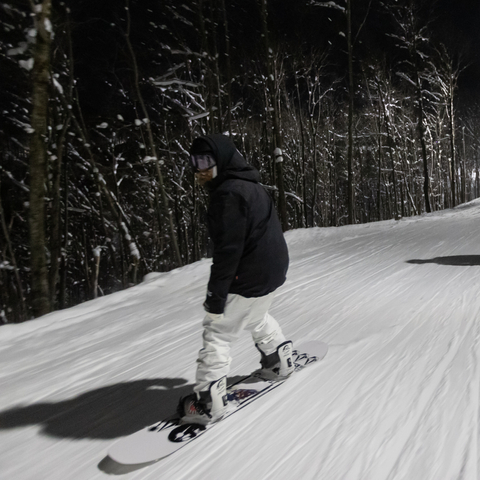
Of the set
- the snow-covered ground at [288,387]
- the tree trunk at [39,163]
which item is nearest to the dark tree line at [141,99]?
the tree trunk at [39,163]

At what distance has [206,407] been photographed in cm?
300

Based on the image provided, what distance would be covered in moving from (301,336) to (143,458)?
95.7 inches

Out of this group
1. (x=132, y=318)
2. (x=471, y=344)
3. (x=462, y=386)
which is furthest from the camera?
(x=132, y=318)

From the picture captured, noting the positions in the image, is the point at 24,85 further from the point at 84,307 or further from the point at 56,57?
the point at 84,307

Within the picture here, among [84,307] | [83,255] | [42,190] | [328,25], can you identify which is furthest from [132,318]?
[328,25]

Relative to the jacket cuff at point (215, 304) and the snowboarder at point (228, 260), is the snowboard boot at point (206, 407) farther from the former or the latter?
the jacket cuff at point (215, 304)

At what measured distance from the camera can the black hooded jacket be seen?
2.86m

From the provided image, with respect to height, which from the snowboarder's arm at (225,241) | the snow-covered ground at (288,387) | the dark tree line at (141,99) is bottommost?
the snow-covered ground at (288,387)

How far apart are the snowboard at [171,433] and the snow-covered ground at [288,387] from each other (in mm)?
70

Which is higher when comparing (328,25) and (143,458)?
(328,25)

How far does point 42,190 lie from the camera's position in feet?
25.1

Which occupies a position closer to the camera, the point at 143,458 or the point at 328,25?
the point at 143,458

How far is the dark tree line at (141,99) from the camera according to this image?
41.8ft

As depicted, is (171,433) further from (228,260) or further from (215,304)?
(228,260)
